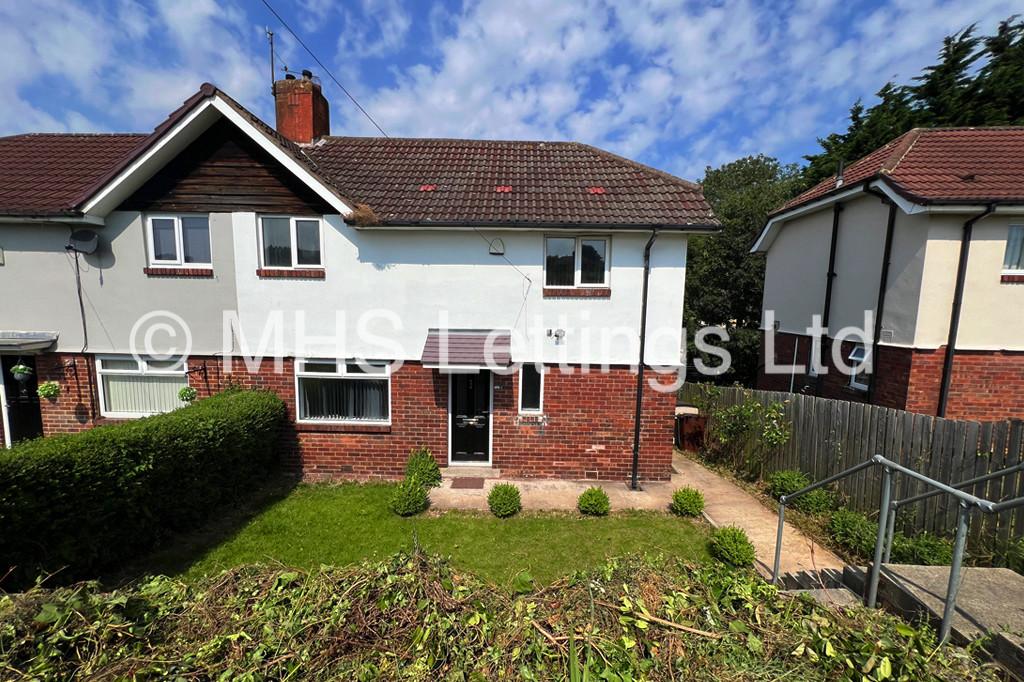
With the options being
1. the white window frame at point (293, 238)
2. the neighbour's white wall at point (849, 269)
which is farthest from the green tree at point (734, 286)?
the white window frame at point (293, 238)

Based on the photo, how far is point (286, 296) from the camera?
8406 mm

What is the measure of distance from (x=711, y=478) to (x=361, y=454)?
797 centimetres

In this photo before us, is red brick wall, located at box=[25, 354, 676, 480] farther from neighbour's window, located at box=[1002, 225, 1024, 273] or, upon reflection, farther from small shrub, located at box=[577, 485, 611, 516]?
neighbour's window, located at box=[1002, 225, 1024, 273]

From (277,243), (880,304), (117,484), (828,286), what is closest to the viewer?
(117,484)

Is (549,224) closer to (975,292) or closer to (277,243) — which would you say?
(277,243)

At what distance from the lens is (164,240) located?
329 inches

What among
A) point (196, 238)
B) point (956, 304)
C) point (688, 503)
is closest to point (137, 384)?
point (196, 238)

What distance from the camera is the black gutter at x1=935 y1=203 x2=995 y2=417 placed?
8438 millimetres

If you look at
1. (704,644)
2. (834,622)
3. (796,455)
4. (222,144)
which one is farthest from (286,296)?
(796,455)

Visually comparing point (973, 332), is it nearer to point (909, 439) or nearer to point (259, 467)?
point (909, 439)

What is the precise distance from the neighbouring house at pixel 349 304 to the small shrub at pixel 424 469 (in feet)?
1.81

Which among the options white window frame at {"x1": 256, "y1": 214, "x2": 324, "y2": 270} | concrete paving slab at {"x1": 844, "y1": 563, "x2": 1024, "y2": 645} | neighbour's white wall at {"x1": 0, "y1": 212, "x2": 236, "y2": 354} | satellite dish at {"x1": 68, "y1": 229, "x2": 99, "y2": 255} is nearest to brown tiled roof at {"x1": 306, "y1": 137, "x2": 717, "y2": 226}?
white window frame at {"x1": 256, "y1": 214, "x2": 324, "y2": 270}

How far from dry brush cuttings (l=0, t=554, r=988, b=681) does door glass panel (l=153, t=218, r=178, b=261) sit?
306 inches

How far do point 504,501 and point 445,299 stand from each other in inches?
164
